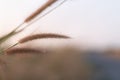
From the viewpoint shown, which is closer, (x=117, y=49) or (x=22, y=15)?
(x=22, y=15)

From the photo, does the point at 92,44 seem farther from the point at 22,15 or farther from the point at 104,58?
the point at 22,15

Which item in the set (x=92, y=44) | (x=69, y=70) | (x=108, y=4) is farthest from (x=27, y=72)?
(x=108, y=4)

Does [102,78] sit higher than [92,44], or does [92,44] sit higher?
[92,44]

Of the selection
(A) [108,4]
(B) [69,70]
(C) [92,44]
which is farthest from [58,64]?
(A) [108,4]

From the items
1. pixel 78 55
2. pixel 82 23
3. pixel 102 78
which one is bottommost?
pixel 102 78

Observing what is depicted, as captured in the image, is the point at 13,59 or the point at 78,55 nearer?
the point at 13,59

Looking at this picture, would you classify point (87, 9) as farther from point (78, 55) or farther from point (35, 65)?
point (35, 65)

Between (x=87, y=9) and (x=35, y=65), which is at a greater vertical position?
(x=87, y=9)

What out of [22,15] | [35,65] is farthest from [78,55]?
[22,15]
